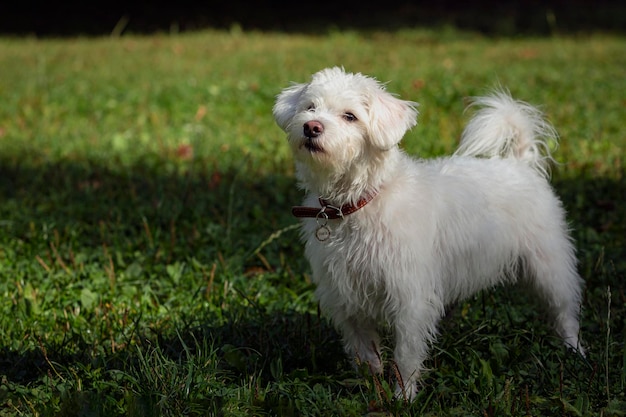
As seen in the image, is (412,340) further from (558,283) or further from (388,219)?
(558,283)

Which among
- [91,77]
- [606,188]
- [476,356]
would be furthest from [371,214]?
[91,77]

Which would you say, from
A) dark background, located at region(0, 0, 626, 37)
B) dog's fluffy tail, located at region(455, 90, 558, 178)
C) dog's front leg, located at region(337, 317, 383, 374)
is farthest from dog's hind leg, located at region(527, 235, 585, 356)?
dark background, located at region(0, 0, 626, 37)

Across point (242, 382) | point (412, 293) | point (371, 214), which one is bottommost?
point (242, 382)

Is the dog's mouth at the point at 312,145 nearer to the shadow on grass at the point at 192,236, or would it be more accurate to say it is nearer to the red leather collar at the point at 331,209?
the red leather collar at the point at 331,209

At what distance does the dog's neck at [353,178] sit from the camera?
3.56 metres

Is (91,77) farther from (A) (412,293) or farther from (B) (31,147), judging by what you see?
(A) (412,293)

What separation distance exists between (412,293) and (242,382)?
33.0 inches

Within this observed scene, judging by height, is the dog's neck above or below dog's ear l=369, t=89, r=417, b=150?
below

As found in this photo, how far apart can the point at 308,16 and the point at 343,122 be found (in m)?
18.6

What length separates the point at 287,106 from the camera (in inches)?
150

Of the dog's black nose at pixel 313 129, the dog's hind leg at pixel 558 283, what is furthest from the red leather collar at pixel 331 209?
the dog's hind leg at pixel 558 283

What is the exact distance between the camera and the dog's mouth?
3416mm

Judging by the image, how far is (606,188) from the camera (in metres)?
6.23

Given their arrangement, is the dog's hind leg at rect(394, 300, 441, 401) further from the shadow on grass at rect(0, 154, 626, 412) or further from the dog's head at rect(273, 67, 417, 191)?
the dog's head at rect(273, 67, 417, 191)
